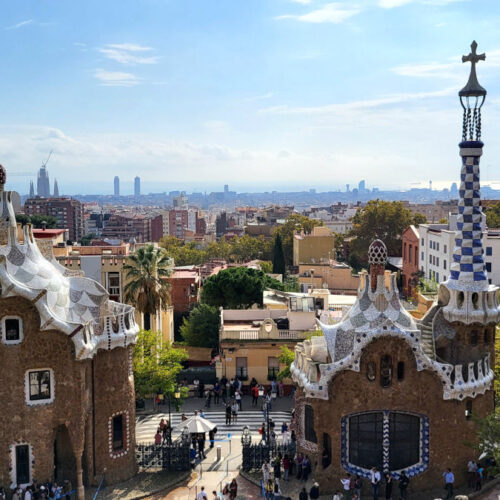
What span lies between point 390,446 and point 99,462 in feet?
40.7

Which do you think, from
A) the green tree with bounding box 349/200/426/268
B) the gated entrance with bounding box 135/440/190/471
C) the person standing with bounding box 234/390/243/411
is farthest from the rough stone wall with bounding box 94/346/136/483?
the green tree with bounding box 349/200/426/268

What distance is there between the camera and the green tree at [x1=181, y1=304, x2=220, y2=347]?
167ft

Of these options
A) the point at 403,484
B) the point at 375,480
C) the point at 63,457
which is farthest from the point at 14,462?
the point at 403,484

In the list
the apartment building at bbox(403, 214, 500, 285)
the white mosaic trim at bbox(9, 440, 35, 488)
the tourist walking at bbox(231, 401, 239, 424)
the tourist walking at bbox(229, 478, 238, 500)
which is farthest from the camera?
the apartment building at bbox(403, 214, 500, 285)

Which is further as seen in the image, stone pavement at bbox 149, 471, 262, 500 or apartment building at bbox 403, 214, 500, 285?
apartment building at bbox 403, 214, 500, 285

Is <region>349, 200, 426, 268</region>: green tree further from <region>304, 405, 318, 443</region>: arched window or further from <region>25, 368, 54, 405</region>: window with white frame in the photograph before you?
<region>25, 368, 54, 405</region>: window with white frame

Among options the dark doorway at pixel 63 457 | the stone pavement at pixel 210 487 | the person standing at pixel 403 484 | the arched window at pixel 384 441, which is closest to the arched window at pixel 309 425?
the arched window at pixel 384 441

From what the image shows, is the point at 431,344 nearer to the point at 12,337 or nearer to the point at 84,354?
the point at 84,354

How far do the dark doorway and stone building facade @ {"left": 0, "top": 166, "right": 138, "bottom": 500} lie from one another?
4 centimetres

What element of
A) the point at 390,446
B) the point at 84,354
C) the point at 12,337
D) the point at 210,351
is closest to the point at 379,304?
the point at 390,446

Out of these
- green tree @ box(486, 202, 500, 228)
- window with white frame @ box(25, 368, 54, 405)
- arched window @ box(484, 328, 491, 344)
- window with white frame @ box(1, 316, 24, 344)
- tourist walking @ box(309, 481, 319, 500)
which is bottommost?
tourist walking @ box(309, 481, 319, 500)

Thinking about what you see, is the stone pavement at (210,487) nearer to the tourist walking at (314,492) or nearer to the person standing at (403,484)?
the tourist walking at (314,492)

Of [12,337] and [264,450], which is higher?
[12,337]

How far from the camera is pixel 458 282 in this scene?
2991 centimetres
